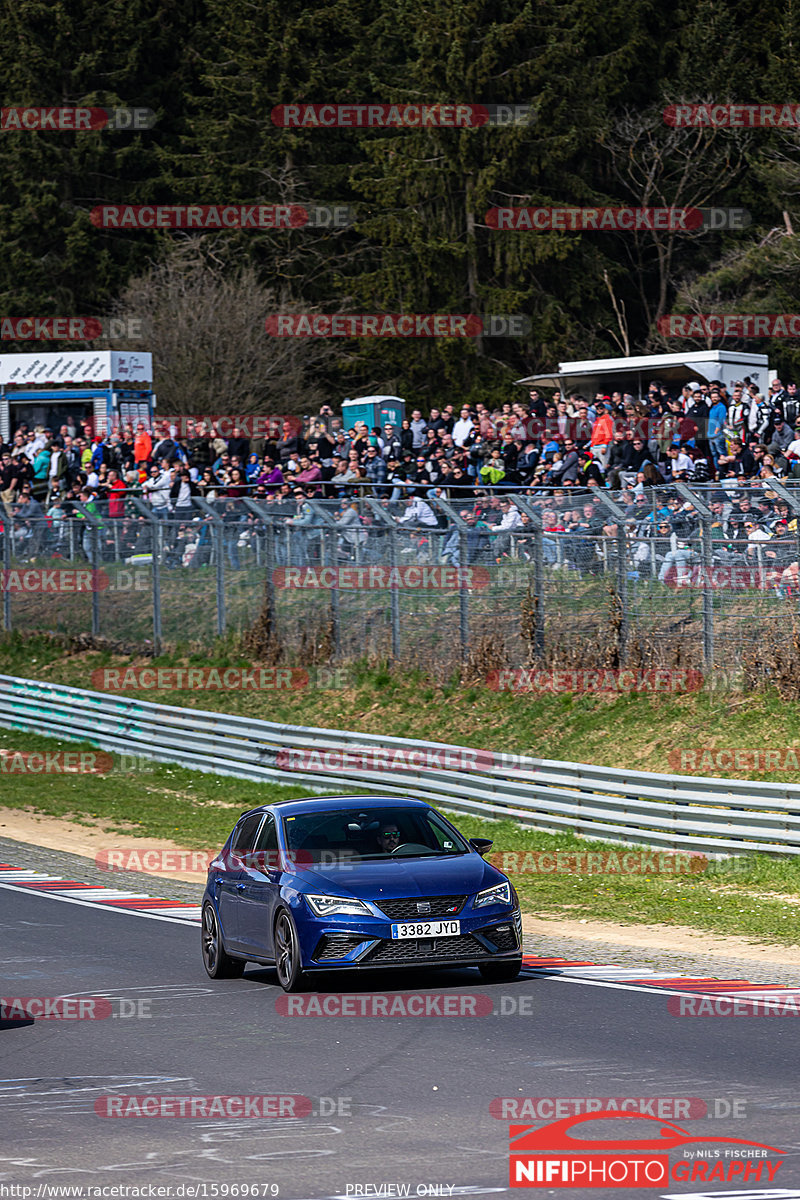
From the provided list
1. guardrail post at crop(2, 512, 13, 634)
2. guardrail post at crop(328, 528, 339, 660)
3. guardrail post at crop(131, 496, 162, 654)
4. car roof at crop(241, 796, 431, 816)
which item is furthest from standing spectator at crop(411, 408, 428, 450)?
car roof at crop(241, 796, 431, 816)

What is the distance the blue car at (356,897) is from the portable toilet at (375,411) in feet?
89.8

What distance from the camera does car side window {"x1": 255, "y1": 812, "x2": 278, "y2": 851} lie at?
13617mm

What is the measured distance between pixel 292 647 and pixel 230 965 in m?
17.3

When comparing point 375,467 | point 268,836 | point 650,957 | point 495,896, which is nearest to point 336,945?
point 495,896

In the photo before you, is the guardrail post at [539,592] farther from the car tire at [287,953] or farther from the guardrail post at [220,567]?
the car tire at [287,953]

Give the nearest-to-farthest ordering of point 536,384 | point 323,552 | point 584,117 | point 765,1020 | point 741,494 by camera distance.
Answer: point 765,1020 < point 741,494 < point 323,552 < point 536,384 < point 584,117

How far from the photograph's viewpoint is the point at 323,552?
29797mm

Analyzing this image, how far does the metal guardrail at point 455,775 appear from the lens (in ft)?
60.6

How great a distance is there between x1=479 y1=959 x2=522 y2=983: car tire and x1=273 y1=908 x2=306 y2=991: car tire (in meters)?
1.33

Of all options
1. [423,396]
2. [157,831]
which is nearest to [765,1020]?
[157,831]

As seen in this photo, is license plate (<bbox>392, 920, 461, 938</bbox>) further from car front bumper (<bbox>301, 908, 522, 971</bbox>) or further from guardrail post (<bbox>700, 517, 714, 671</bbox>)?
guardrail post (<bbox>700, 517, 714, 671</bbox>)

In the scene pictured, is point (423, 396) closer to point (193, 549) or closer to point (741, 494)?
point (193, 549)

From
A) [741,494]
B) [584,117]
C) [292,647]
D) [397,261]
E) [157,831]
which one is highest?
[584,117]

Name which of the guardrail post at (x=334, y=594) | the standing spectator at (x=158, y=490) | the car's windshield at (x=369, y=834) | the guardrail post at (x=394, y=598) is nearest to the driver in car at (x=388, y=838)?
the car's windshield at (x=369, y=834)
